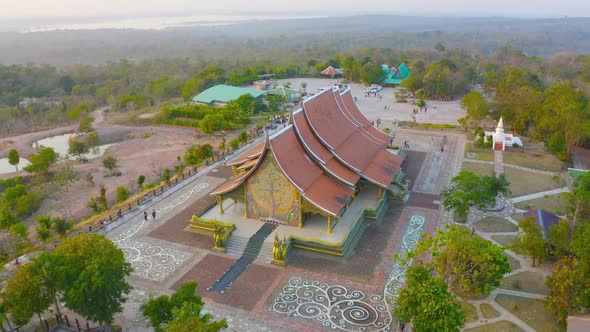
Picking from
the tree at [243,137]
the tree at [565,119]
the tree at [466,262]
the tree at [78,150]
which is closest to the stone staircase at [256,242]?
the tree at [466,262]

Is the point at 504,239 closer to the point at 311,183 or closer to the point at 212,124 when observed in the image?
the point at 311,183

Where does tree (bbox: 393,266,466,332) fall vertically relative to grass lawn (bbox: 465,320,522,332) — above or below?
above

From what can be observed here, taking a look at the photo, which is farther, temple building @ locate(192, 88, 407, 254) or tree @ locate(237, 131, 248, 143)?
tree @ locate(237, 131, 248, 143)

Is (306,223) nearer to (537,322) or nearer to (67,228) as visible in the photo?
(537,322)

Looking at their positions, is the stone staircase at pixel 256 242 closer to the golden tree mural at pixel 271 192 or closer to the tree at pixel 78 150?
the golden tree mural at pixel 271 192

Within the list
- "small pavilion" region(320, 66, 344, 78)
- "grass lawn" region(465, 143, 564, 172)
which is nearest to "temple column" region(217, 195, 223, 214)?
"grass lawn" region(465, 143, 564, 172)

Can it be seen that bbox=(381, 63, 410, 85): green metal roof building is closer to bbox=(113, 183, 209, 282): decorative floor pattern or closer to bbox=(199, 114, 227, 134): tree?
bbox=(199, 114, 227, 134): tree
